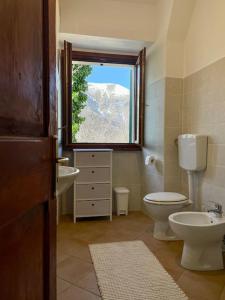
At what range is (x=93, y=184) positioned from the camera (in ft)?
10.5

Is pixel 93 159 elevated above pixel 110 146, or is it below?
below

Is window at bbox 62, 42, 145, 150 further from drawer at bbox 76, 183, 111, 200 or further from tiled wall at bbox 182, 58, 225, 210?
tiled wall at bbox 182, 58, 225, 210

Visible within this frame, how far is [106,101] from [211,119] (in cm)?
164

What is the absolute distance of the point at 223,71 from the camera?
230cm

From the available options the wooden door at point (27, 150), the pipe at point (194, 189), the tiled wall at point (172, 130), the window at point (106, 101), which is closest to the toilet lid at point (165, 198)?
the pipe at point (194, 189)

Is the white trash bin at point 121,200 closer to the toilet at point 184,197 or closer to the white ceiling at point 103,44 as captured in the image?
the toilet at point 184,197

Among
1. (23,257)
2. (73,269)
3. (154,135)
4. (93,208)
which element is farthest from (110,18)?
(23,257)

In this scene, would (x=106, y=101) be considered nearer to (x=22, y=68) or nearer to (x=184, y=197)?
(x=184, y=197)

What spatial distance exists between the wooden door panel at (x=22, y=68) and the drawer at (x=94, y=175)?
7.65ft

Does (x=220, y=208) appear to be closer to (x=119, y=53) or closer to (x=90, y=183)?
(x=90, y=183)

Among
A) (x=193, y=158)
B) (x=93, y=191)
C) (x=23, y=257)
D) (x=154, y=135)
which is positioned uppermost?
(x=154, y=135)

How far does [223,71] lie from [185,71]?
0.73 metres

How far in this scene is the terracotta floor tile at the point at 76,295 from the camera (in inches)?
63.9

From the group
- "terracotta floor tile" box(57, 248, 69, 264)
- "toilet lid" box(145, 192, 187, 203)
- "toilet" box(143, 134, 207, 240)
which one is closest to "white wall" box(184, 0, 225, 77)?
"toilet" box(143, 134, 207, 240)
